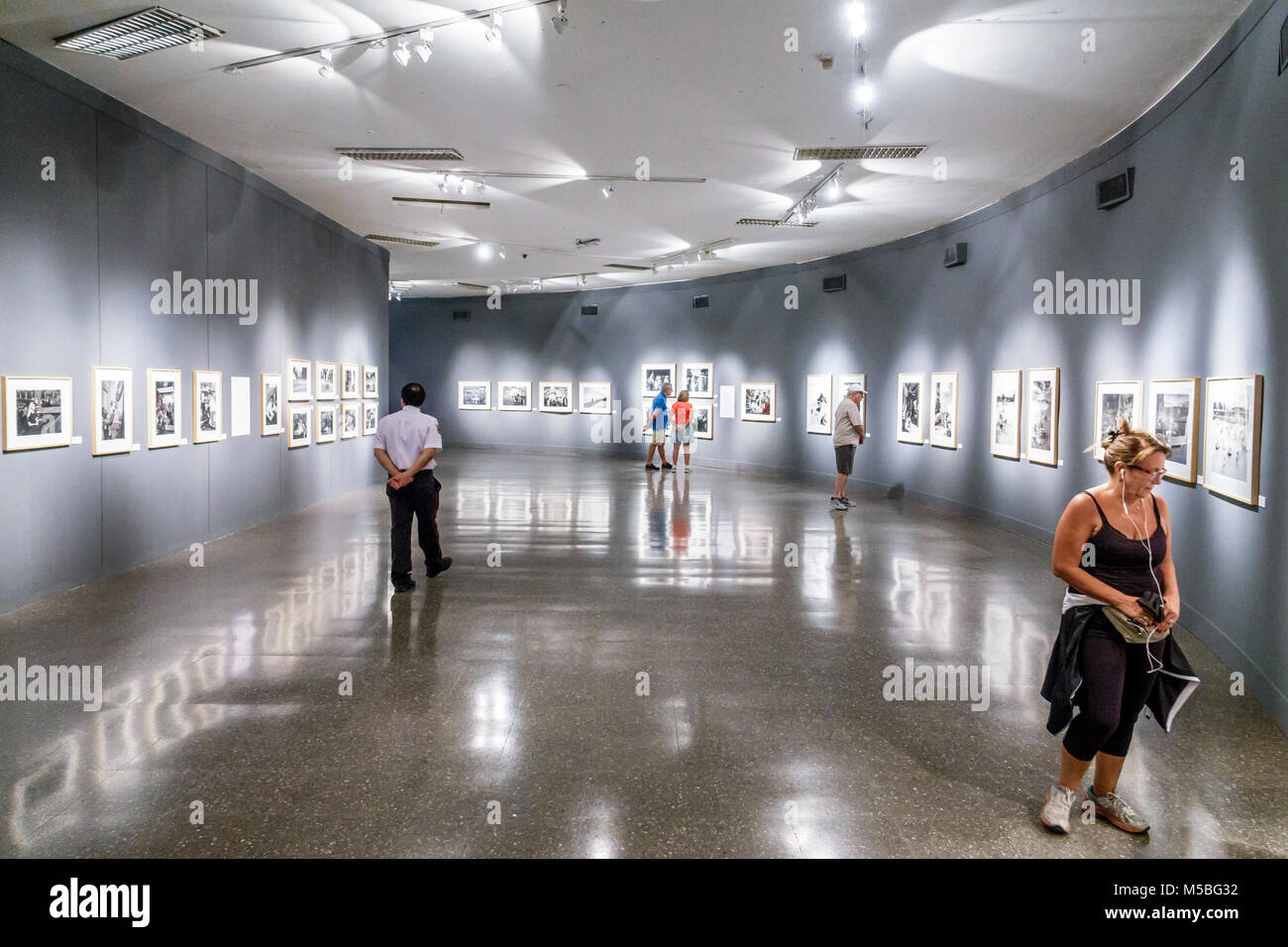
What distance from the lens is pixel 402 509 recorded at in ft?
25.6

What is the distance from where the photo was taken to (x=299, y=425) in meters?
12.6

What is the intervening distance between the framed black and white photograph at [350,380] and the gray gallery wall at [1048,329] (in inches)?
347

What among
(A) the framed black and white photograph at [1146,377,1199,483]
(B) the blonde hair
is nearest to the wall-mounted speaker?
(A) the framed black and white photograph at [1146,377,1199,483]


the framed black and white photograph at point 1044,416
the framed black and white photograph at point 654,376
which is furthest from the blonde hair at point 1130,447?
the framed black and white photograph at point 654,376

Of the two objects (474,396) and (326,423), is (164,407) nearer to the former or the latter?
(326,423)

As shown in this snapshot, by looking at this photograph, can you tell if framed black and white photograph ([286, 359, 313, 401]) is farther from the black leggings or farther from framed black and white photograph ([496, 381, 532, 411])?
framed black and white photograph ([496, 381, 532, 411])

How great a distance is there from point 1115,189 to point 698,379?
1289cm

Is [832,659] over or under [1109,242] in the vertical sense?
under

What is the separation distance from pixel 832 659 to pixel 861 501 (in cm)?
935

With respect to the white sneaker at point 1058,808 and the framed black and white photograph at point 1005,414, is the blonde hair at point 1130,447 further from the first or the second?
the framed black and white photograph at point 1005,414
